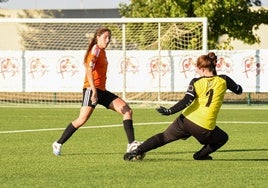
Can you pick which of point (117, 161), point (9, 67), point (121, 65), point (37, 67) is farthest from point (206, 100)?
point (9, 67)

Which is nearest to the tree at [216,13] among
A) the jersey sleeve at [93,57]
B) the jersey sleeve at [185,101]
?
the jersey sleeve at [93,57]

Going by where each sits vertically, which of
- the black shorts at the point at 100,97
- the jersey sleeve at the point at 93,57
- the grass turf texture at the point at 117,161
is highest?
the jersey sleeve at the point at 93,57

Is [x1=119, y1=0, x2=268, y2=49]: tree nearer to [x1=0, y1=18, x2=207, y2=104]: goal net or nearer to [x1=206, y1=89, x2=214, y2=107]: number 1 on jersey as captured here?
[x1=0, y1=18, x2=207, y2=104]: goal net

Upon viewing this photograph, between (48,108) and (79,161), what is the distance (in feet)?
50.7

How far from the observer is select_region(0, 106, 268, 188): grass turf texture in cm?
1069

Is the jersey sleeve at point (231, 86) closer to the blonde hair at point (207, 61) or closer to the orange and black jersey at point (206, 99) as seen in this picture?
the orange and black jersey at point (206, 99)

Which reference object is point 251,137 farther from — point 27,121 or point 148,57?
point 148,57

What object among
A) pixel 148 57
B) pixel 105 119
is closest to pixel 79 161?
pixel 105 119

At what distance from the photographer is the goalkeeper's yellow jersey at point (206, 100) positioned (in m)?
12.3

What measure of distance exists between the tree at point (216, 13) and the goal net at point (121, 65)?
399 cm

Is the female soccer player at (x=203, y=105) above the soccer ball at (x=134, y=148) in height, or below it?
above

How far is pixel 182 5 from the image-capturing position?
36.2 meters

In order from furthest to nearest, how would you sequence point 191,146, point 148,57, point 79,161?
point 148,57 < point 191,146 < point 79,161

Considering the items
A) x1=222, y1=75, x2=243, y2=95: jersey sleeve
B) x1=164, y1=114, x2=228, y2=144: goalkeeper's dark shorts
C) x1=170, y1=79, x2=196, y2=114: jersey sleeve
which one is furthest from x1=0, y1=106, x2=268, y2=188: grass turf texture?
x1=222, y1=75, x2=243, y2=95: jersey sleeve
